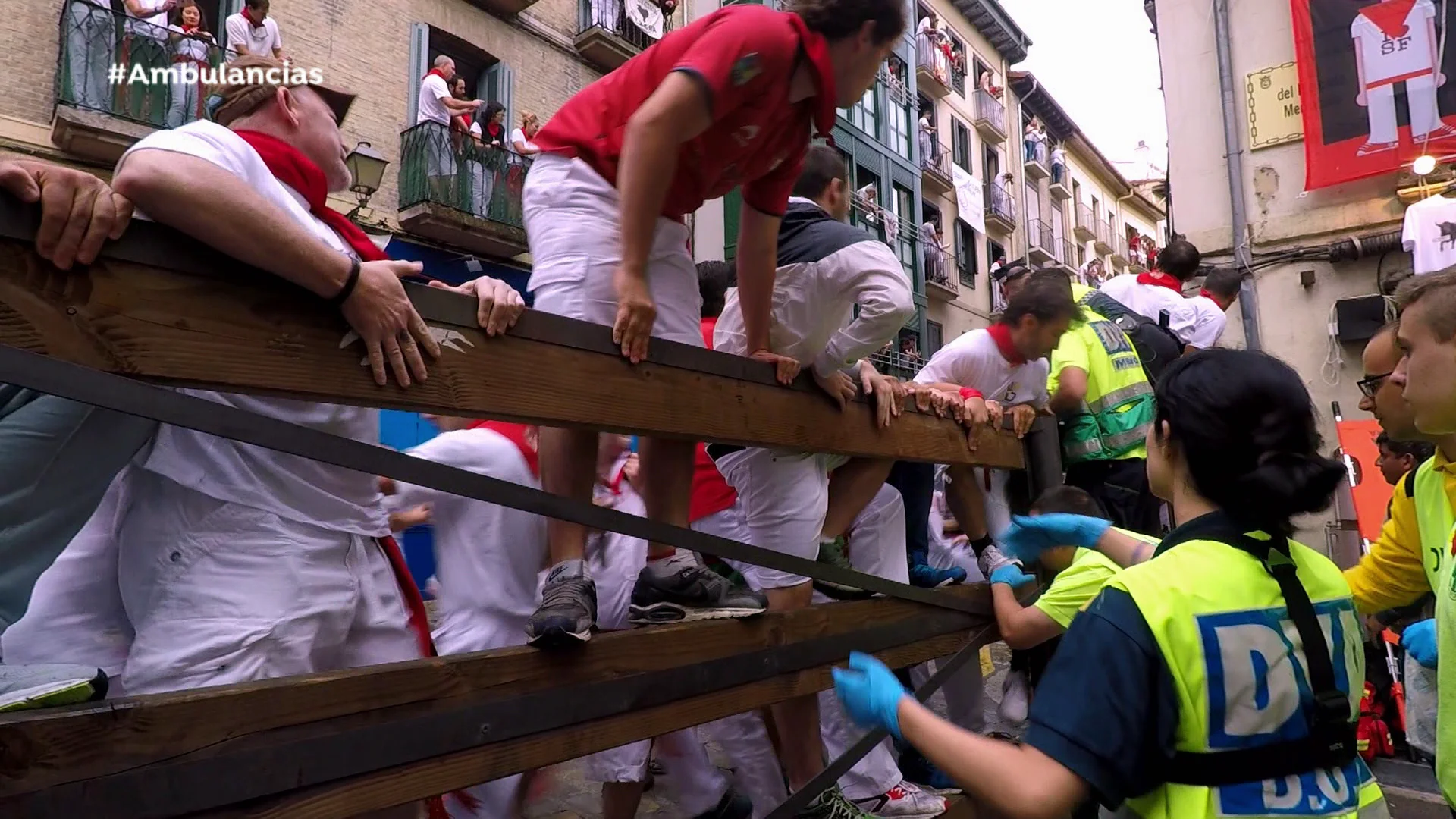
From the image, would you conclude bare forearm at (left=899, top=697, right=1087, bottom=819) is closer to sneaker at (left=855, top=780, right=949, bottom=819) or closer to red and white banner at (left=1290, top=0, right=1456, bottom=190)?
sneaker at (left=855, top=780, right=949, bottom=819)

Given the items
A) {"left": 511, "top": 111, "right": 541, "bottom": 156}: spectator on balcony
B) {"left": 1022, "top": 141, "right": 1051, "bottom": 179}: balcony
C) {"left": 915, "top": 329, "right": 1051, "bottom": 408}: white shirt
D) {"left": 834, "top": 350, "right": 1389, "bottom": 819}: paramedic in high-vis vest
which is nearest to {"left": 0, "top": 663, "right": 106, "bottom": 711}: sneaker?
{"left": 834, "top": 350, "right": 1389, "bottom": 819}: paramedic in high-vis vest

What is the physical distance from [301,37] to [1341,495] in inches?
496

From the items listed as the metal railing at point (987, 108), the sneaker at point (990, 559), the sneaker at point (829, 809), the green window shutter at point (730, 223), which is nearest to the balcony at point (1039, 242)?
the metal railing at point (987, 108)

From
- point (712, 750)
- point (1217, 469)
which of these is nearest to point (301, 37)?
point (712, 750)

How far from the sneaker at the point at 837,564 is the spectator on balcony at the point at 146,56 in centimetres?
876

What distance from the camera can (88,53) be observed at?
27.3ft

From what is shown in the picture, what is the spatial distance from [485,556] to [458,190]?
8.79 meters

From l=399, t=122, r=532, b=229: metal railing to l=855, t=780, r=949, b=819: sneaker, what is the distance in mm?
9196

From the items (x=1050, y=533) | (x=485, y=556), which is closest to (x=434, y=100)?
(x=485, y=556)

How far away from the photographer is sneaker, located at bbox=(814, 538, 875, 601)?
2.90m

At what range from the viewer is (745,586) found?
2.30 metres

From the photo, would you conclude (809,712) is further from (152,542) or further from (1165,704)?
(152,542)

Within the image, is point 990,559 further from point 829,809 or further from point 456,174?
point 456,174

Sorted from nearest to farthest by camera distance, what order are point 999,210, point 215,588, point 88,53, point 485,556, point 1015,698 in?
point 215,588 < point 485,556 < point 1015,698 < point 88,53 < point 999,210
